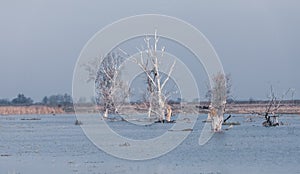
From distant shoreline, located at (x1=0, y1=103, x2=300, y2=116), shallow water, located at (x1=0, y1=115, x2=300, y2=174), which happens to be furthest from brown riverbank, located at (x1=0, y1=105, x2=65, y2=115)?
shallow water, located at (x1=0, y1=115, x2=300, y2=174)

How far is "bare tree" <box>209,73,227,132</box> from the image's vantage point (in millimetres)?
45812

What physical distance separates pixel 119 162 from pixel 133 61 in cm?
3587

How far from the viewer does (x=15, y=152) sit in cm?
3550

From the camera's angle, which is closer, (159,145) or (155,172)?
(155,172)

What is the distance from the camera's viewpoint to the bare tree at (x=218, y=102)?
45.8 m

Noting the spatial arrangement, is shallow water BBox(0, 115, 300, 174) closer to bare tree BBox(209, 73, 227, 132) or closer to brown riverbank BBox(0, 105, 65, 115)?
bare tree BBox(209, 73, 227, 132)

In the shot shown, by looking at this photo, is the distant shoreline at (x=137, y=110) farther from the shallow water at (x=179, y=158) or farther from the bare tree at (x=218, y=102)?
the shallow water at (x=179, y=158)

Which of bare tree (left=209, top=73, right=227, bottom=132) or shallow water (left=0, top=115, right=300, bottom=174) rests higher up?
bare tree (left=209, top=73, right=227, bottom=132)

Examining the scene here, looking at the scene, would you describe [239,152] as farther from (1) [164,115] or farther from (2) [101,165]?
(1) [164,115]

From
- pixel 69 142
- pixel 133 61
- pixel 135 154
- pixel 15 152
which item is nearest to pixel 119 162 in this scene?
pixel 135 154

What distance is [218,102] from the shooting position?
4934cm

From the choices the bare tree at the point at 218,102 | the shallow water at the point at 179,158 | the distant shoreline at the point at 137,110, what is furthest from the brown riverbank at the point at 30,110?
the shallow water at the point at 179,158

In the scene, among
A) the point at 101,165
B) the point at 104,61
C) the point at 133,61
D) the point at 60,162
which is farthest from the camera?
the point at 104,61

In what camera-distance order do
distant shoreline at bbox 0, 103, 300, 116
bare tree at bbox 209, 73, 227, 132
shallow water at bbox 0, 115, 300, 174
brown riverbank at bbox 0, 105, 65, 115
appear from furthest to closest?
brown riverbank at bbox 0, 105, 65, 115 → distant shoreline at bbox 0, 103, 300, 116 → bare tree at bbox 209, 73, 227, 132 → shallow water at bbox 0, 115, 300, 174
